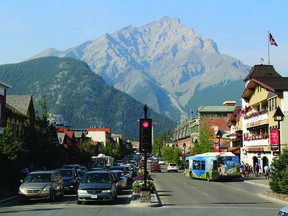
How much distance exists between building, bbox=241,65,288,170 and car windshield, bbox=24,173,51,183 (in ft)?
103

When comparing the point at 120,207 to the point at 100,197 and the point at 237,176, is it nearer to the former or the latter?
the point at 100,197

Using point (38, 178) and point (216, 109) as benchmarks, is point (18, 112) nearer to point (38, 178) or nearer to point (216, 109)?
point (38, 178)

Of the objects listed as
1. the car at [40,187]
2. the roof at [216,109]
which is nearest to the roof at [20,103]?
the car at [40,187]

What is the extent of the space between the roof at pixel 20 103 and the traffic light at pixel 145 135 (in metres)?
38.3

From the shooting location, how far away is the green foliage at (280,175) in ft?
89.7

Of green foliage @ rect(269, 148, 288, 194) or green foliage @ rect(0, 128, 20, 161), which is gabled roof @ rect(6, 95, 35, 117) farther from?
green foliage @ rect(269, 148, 288, 194)

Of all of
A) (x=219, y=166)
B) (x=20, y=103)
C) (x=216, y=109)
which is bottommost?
(x=219, y=166)

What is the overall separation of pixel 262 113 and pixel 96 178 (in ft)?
138

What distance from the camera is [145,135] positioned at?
966 inches

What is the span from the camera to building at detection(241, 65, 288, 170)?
56.5 metres

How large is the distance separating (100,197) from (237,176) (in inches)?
1238

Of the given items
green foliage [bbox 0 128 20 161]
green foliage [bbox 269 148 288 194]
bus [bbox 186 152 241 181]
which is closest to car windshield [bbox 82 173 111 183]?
green foliage [bbox 0 128 20 161]

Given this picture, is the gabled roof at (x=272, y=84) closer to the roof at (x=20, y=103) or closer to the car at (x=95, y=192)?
the roof at (x=20, y=103)

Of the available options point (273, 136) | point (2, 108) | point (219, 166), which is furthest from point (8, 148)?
point (219, 166)
